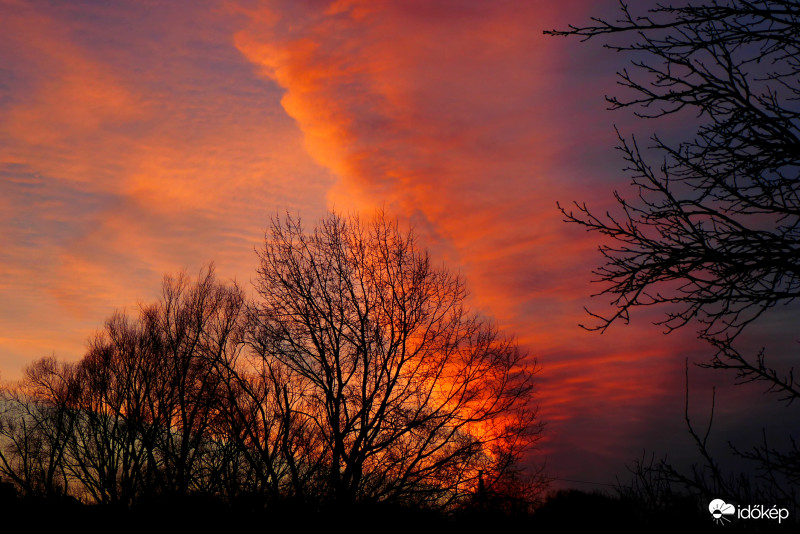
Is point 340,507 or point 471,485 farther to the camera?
point 471,485

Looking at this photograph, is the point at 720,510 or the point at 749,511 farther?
the point at 720,510

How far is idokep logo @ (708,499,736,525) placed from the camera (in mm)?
4746

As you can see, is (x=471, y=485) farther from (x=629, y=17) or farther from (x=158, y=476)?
(x=158, y=476)

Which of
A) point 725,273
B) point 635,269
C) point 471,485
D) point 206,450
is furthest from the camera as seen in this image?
point 206,450

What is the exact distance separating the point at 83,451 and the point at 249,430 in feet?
67.5

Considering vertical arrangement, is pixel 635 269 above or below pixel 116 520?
above

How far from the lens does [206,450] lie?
96.3 ft

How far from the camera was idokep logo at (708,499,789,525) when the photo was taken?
4672 mm

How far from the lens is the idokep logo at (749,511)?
4.67m

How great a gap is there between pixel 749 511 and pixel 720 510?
8.0 inches

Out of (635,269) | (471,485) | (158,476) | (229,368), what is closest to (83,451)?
(158,476)

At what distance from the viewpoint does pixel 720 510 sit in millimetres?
4824

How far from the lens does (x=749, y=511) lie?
4.72 m

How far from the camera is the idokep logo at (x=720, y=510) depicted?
15.6ft
